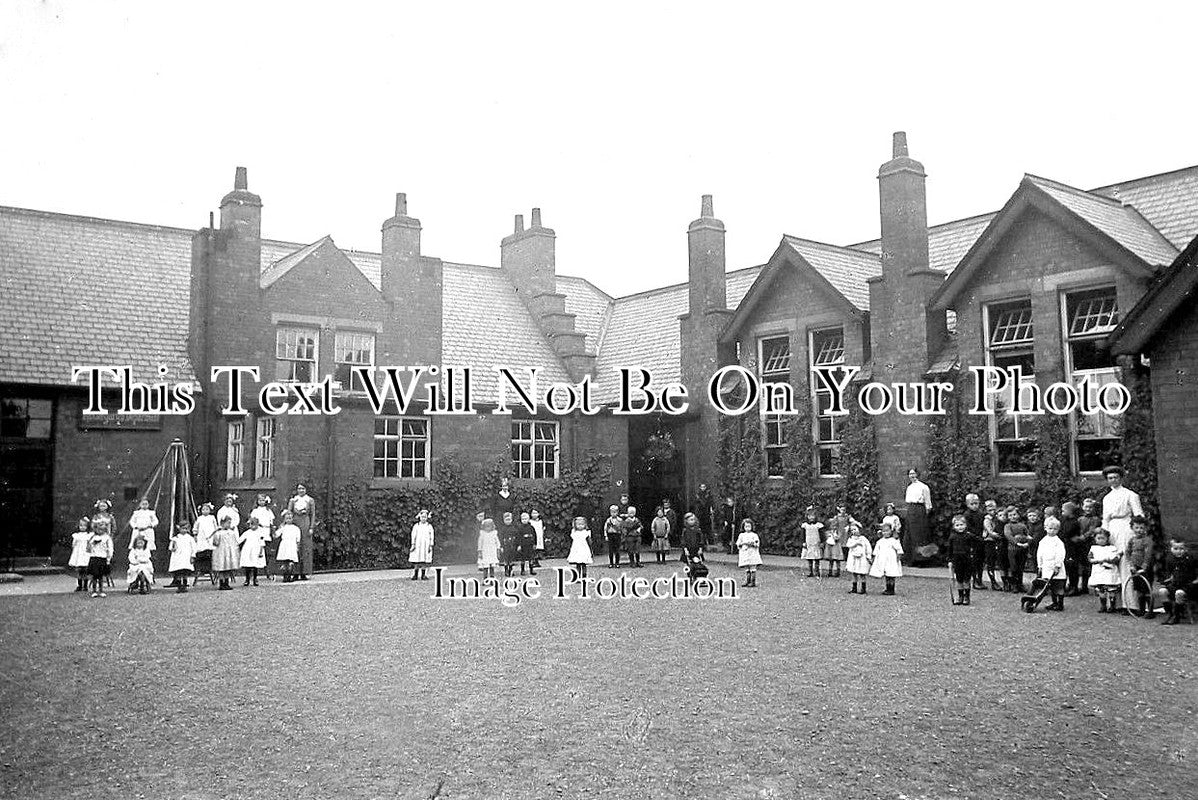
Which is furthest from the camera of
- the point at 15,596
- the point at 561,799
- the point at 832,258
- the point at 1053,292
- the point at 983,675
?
the point at 832,258

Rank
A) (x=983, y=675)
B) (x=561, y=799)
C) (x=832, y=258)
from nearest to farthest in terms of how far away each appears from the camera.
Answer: (x=561, y=799), (x=983, y=675), (x=832, y=258)

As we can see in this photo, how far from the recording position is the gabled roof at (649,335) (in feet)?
97.4

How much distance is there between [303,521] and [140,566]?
357cm

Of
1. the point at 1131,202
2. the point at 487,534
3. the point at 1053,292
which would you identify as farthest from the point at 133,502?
the point at 1131,202

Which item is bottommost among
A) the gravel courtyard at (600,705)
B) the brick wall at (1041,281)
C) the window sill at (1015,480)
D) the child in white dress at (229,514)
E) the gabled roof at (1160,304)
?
the gravel courtyard at (600,705)

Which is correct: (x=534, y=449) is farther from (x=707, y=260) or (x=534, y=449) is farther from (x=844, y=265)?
(x=844, y=265)

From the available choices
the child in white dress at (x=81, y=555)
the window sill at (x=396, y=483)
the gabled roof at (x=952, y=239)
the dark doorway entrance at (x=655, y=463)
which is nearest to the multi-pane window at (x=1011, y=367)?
the gabled roof at (x=952, y=239)

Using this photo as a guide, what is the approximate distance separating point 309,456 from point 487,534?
5195 mm

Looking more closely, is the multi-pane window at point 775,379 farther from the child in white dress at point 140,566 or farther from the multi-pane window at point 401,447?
the child in white dress at point 140,566

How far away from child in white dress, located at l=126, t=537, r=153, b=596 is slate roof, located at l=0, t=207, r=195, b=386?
551 cm

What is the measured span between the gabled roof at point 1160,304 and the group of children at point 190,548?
1551cm

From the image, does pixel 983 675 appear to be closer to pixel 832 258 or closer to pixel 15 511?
pixel 832 258

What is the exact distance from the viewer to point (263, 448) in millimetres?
23500

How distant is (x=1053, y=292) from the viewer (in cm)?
2008
